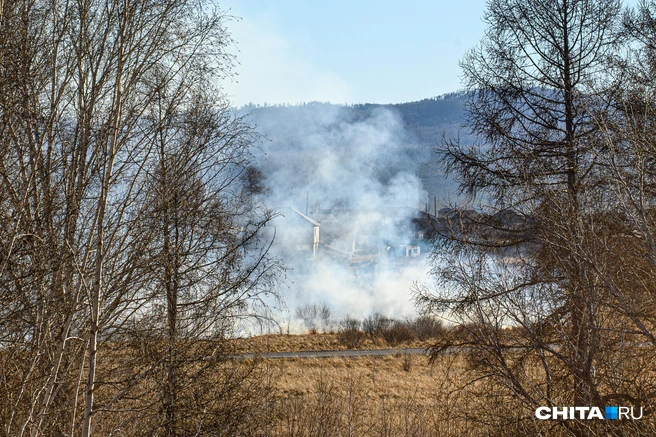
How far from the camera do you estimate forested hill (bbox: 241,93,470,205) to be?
233ft

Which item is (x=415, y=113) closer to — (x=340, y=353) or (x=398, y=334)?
(x=398, y=334)

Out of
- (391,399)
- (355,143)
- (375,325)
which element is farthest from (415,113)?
(391,399)

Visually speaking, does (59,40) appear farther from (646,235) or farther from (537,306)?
(537,306)

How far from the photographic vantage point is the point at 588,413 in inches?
200

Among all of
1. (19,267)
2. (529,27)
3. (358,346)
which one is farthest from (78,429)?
(358,346)

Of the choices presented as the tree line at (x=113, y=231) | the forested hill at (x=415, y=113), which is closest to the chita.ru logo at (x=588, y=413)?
the tree line at (x=113, y=231)

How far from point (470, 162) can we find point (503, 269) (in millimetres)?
1929

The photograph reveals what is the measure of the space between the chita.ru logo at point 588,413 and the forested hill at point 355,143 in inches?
1335

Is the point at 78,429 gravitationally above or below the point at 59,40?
below

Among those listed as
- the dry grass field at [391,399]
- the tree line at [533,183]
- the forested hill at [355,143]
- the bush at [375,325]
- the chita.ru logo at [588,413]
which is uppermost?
the forested hill at [355,143]

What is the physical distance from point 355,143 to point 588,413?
87.5m

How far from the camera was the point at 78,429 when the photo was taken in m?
4.93

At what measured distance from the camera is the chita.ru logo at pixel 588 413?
15.1 feet

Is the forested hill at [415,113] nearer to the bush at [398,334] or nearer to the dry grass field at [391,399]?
the bush at [398,334]
